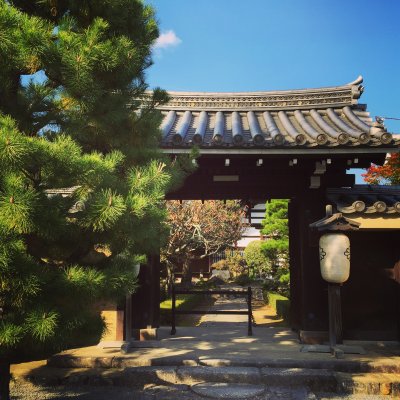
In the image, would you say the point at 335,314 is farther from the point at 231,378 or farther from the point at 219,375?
the point at 219,375

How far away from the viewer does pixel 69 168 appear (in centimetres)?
312

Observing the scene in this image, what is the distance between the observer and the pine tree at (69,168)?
2996 millimetres

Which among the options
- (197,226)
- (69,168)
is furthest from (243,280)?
(69,168)

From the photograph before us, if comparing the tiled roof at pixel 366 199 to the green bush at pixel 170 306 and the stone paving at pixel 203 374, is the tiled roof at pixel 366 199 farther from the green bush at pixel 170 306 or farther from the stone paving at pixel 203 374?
the green bush at pixel 170 306

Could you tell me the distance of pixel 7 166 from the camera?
2.96 metres

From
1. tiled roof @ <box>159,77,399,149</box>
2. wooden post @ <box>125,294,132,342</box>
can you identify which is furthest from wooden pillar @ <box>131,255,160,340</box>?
tiled roof @ <box>159,77,399,149</box>

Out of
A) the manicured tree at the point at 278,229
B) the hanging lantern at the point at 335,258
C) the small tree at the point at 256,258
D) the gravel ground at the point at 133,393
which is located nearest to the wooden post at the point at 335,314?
the hanging lantern at the point at 335,258

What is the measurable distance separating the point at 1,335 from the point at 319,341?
18.5 feet

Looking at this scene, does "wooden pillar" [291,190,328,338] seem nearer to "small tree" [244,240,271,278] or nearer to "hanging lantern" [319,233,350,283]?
"hanging lantern" [319,233,350,283]

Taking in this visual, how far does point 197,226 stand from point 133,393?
1597cm

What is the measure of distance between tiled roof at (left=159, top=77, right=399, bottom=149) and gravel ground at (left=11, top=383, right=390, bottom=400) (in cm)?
370

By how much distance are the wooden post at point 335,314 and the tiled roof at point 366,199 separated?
134 cm

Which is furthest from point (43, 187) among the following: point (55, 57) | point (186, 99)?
point (186, 99)

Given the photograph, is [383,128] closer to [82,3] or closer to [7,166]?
[82,3]
